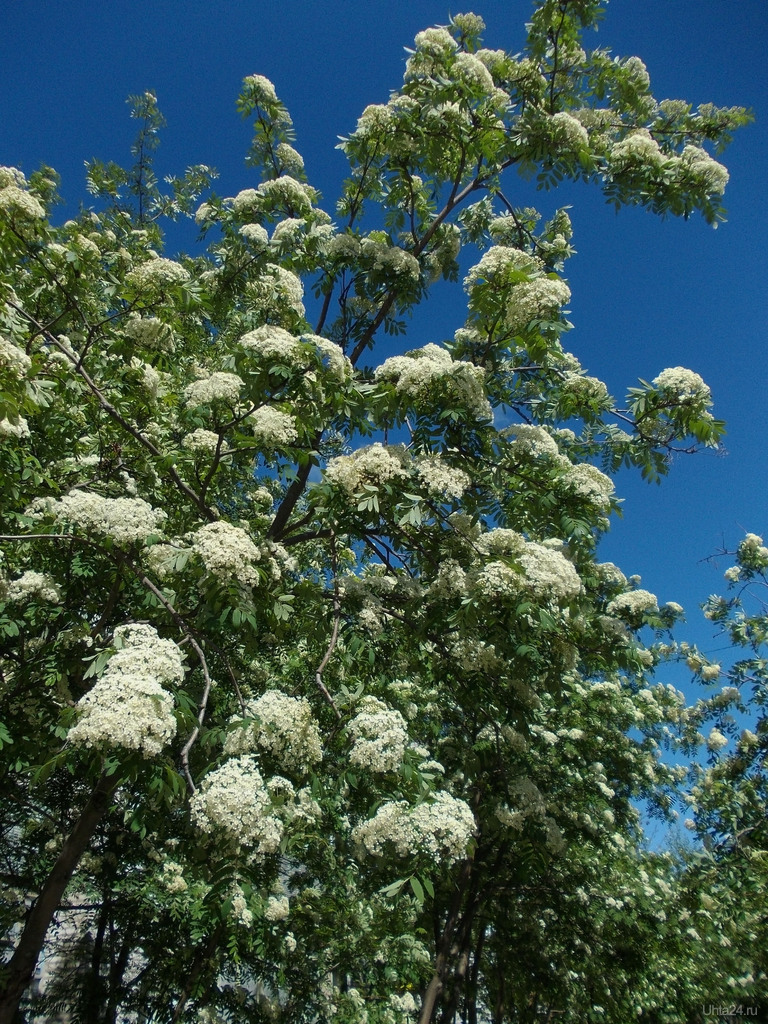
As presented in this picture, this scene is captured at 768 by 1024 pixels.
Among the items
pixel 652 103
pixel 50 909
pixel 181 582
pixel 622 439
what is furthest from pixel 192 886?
pixel 652 103

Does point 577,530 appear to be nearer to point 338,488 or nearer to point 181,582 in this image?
point 338,488

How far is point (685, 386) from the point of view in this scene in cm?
440

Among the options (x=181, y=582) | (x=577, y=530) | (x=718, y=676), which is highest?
(x=718, y=676)

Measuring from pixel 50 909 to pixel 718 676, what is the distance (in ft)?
36.4

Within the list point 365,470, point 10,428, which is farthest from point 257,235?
point 10,428

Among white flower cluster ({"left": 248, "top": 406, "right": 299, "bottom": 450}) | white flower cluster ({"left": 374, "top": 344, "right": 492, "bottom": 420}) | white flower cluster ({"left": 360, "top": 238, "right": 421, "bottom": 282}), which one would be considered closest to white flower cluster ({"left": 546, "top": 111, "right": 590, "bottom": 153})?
white flower cluster ({"left": 360, "top": 238, "right": 421, "bottom": 282})

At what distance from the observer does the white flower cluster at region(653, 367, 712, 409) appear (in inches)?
171

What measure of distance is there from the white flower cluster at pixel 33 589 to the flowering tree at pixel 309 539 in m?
0.02

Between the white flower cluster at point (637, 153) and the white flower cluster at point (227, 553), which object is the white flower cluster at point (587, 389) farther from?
the white flower cluster at point (227, 553)

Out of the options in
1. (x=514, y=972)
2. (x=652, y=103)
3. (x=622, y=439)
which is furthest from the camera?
(x=514, y=972)

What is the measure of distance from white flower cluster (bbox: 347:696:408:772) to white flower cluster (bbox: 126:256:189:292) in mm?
3341

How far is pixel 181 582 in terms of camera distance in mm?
4215

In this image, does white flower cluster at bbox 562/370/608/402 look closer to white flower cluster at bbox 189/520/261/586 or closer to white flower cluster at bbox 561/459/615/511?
white flower cluster at bbox 561/459/615/511

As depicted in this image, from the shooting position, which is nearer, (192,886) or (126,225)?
(192,886)
